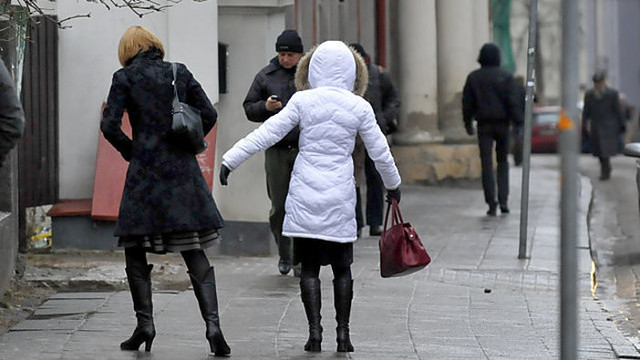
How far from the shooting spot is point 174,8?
1192 centimetres

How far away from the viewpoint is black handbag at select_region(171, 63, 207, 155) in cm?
741

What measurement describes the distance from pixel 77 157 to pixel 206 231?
4.72 meters

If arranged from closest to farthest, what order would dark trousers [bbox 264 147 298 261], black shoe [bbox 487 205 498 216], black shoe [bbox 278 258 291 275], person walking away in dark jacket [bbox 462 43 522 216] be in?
dark trousers [bbox 264 147 298 261] < black shoe [bbox 278 258 291 275] < person walking away in dark jacket [bbox 462 43 522 216] < black shoe [bbox 487 205 498 216]

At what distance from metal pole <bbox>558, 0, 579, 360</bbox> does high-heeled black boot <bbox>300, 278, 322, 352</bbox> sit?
3631 mm

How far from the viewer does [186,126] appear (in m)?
7.41

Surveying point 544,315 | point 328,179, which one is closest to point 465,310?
point 544,315

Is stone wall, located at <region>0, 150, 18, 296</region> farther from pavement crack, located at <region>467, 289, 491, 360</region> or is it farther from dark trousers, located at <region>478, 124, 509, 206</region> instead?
dark trousers, located at <region>478, 124, 509, 206</region>

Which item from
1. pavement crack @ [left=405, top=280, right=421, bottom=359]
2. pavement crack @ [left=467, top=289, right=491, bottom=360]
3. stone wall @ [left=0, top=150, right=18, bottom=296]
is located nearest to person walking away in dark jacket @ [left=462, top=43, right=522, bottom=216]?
pavement crack @ [left=405, top=280, right=421, bottom=359]

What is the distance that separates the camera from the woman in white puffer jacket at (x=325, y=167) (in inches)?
304

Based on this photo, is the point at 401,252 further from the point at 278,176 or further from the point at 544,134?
the point at 544,134

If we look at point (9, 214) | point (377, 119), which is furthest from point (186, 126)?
point (377, 119)

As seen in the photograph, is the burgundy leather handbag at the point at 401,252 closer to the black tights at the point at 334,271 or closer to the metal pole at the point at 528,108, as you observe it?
the black tights at the point at 334,271

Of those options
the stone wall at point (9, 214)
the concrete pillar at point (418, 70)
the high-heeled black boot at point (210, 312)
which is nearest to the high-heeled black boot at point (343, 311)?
the high-heeled black boot at point (210, 312)

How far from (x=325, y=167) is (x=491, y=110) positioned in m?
8.53
